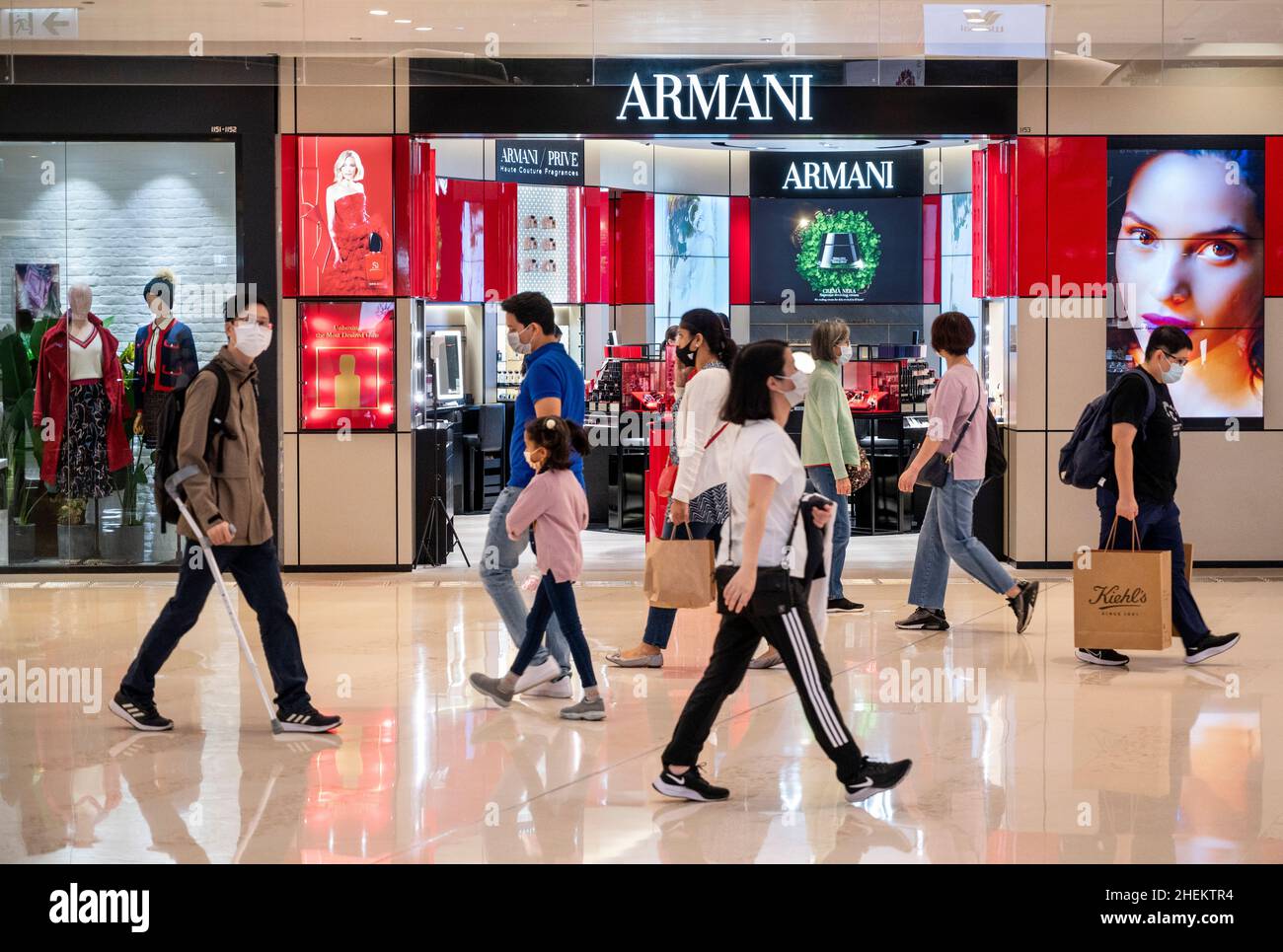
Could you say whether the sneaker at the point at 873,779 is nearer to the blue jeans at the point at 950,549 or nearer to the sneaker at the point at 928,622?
the blue jeans at the point at 950,549

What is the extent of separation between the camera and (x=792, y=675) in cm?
427

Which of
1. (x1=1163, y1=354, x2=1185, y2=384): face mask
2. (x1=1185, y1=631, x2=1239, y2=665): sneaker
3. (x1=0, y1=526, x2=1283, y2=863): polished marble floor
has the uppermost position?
(x1=1163, y1=354, x2=1185, y2=384): face mask

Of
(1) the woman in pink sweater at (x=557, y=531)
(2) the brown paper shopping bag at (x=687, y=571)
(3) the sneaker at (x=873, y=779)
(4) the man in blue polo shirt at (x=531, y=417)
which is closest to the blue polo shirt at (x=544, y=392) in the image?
(4) the man in blue polo shirt at (x=531, y=417)

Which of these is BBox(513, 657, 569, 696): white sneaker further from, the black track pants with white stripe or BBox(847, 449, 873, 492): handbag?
BBox(847, 449, 873, 492): handbag

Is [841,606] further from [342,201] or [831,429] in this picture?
[342,201]

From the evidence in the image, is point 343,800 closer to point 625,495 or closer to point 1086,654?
point 1086,654

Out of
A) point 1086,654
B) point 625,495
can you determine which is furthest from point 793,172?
point 1086,654

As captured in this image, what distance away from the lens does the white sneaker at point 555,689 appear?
5.90m

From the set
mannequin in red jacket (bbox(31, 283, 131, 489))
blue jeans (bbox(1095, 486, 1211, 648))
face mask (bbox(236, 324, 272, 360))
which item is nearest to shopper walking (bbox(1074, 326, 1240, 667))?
blue jeans (bbox(1095, 486, 1211, 648))

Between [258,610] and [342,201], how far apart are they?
4488 mm

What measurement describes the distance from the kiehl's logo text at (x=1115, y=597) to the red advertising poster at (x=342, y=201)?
4.86 metres

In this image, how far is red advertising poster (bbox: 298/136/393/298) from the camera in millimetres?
9266

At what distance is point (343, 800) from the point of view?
14.7 feet

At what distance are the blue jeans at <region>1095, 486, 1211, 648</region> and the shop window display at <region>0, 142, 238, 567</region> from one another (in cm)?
552
